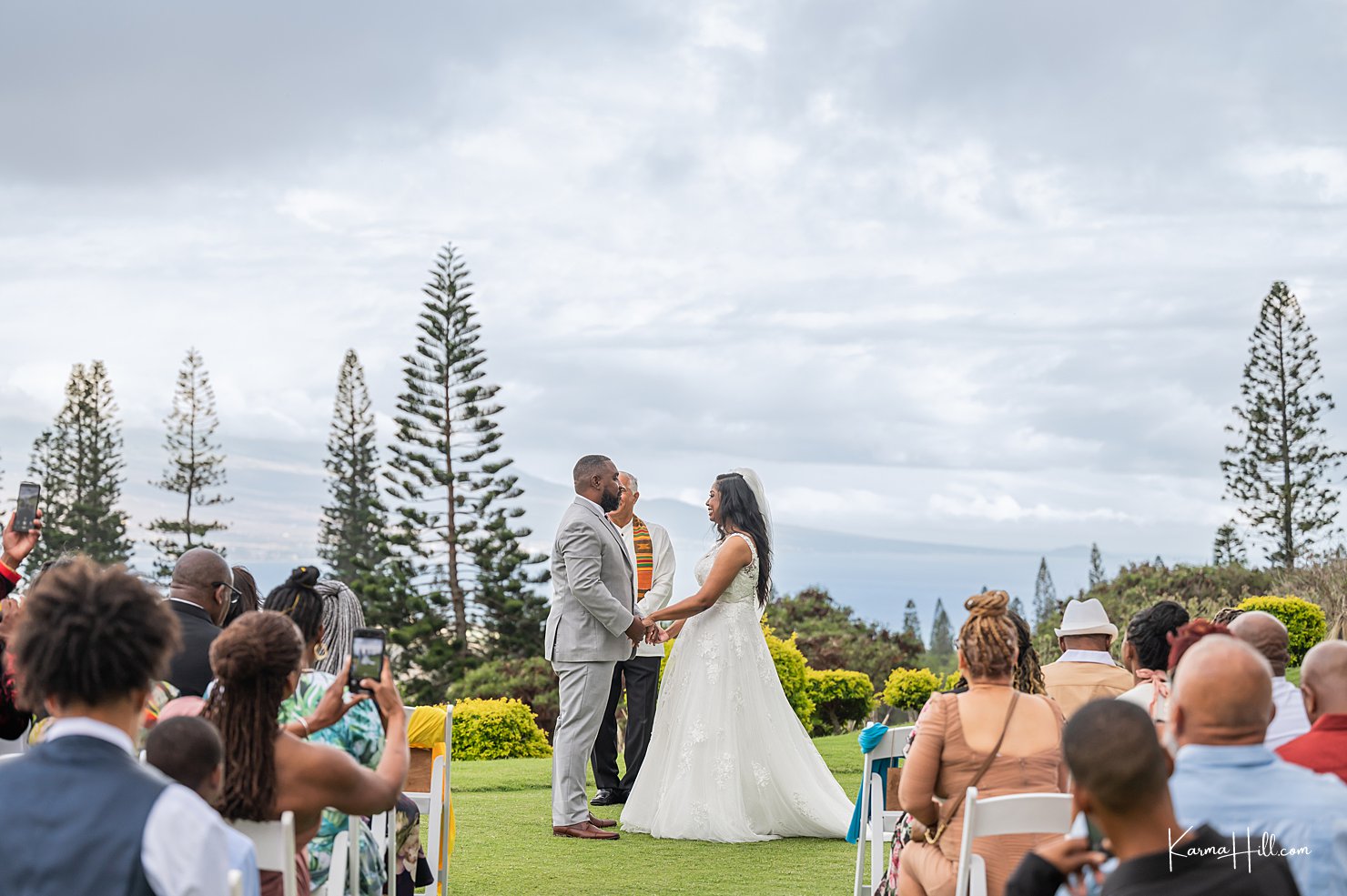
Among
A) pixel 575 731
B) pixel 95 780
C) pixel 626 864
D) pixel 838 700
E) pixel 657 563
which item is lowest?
pixel 626 864

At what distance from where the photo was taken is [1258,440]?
32000 millimetres

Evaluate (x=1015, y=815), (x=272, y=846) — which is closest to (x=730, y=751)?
(x=1015, y=815)

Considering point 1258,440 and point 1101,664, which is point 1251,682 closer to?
point 1101,664

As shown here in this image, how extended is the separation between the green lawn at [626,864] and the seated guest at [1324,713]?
3.05 metres

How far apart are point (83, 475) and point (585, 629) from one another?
3685cm

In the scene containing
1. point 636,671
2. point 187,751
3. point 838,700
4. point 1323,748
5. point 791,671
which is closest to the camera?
point 187,751

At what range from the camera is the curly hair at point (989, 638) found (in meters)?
3.68

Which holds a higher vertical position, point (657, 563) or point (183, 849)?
point (657, 563)

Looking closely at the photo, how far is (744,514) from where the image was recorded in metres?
7.34

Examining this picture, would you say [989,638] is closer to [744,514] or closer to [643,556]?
[744,514]

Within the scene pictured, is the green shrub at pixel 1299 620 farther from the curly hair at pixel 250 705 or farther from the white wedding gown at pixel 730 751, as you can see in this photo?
the curly hair at pixel 250 705

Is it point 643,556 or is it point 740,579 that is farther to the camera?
point 643,556

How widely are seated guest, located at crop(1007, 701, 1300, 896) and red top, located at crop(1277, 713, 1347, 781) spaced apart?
1.02m

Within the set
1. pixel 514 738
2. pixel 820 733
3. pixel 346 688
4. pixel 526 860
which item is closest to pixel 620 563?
pixel 526 860
